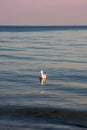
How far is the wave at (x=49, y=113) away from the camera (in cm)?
1630

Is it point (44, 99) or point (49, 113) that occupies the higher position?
point (44, 99)

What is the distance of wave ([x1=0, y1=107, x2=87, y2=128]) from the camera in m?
16.3

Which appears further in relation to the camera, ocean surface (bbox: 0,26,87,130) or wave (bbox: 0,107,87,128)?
wave (bbox: 0,107,87,128)

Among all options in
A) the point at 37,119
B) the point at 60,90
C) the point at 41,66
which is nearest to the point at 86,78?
the point at 60,90

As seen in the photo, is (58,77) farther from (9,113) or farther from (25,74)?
(9,113)

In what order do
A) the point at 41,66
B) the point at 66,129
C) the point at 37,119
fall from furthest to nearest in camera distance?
the point at 41,66, the point at 37,119, the point at 66,129

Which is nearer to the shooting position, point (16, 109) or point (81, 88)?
point (16, 109)

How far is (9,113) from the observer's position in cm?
1694

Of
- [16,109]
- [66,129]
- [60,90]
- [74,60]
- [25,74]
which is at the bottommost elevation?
[66,129]

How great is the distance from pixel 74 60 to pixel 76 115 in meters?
19.6

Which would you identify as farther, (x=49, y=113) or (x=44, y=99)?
(x=44, y=99)

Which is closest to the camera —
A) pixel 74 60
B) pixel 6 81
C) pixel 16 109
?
pixel 16 109

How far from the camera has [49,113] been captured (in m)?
17.0

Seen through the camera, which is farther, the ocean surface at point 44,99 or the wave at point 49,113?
the wave at point 49,113
